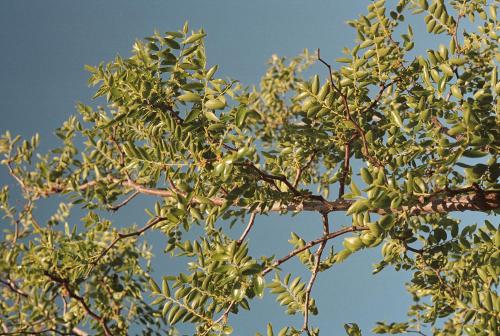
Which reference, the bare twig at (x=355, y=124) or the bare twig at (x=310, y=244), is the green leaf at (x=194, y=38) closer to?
the bare twig at (x=355, y=124)

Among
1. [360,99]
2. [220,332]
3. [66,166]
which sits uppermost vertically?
[66,166]

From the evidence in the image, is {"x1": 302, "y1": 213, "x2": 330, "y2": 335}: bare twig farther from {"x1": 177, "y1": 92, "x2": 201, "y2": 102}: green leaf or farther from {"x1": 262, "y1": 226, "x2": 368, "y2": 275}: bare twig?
{"x1": 177, "y1": 92, "x2": 201, "y2": 102}: green leaf

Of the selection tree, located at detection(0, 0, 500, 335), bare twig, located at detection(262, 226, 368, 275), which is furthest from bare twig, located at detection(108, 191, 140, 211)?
bare twig, located at detection(262, 226, 368, 275)

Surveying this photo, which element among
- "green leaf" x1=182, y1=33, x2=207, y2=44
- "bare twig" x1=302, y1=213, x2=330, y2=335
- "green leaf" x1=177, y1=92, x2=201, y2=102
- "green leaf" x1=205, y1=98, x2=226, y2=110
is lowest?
"bare twig" x1=302, y1=213, x2=330, y2=335

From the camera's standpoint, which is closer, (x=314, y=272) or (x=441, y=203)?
(x=441, y=203)

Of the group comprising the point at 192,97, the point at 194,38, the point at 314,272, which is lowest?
the point at 314,272

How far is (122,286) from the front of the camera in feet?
22.2

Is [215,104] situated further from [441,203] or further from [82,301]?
[82,301]

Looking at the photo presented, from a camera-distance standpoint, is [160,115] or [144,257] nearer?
[160,115]

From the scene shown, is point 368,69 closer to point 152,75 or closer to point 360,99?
point 360,99

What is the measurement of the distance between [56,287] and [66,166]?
1.28 metres

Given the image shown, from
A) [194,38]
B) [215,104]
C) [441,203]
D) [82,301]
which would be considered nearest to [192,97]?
[215,104]

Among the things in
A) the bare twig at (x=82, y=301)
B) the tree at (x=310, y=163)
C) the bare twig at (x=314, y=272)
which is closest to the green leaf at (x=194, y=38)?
the tree at (x=310, y=163)

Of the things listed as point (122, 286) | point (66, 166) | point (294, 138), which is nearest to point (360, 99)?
point (294, 138)
